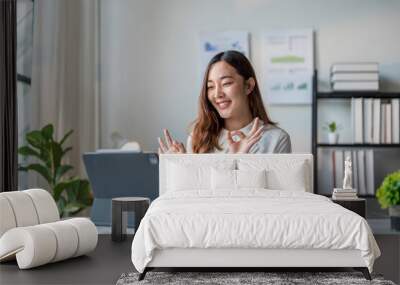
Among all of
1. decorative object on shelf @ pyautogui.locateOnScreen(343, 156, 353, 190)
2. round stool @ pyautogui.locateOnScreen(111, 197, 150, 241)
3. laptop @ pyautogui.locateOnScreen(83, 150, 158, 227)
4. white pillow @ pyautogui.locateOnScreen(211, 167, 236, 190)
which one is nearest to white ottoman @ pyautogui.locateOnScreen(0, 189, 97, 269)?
round stool @ pyautogui.locateOnScreen(111, 197, 150, 241)

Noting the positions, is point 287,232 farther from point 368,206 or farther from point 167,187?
point 368,206

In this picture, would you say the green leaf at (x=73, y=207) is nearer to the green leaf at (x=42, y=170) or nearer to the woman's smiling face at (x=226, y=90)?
the green leaf at (x=42, y=170)

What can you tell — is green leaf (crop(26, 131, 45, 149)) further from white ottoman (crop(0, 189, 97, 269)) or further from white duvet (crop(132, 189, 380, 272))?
white duvet (crop(132, 189, 380, 272))

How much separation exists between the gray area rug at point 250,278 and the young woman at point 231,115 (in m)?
1.52

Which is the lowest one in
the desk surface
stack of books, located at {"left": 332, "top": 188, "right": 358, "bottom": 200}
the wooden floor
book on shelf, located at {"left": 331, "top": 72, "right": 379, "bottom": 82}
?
the desk surface

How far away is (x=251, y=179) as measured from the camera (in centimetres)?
435

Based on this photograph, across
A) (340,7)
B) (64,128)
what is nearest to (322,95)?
(340,7)

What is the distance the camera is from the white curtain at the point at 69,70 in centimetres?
617

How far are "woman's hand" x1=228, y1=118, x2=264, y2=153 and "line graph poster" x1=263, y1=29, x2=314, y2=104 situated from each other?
6.04ft

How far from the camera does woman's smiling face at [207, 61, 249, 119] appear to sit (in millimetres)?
4848

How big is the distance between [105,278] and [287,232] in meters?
1.00

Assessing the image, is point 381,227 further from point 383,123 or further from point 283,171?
point 283,171

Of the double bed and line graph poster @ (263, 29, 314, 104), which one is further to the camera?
line graph poster @ (263, 29, 314, 104)

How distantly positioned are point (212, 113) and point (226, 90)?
21 cm
